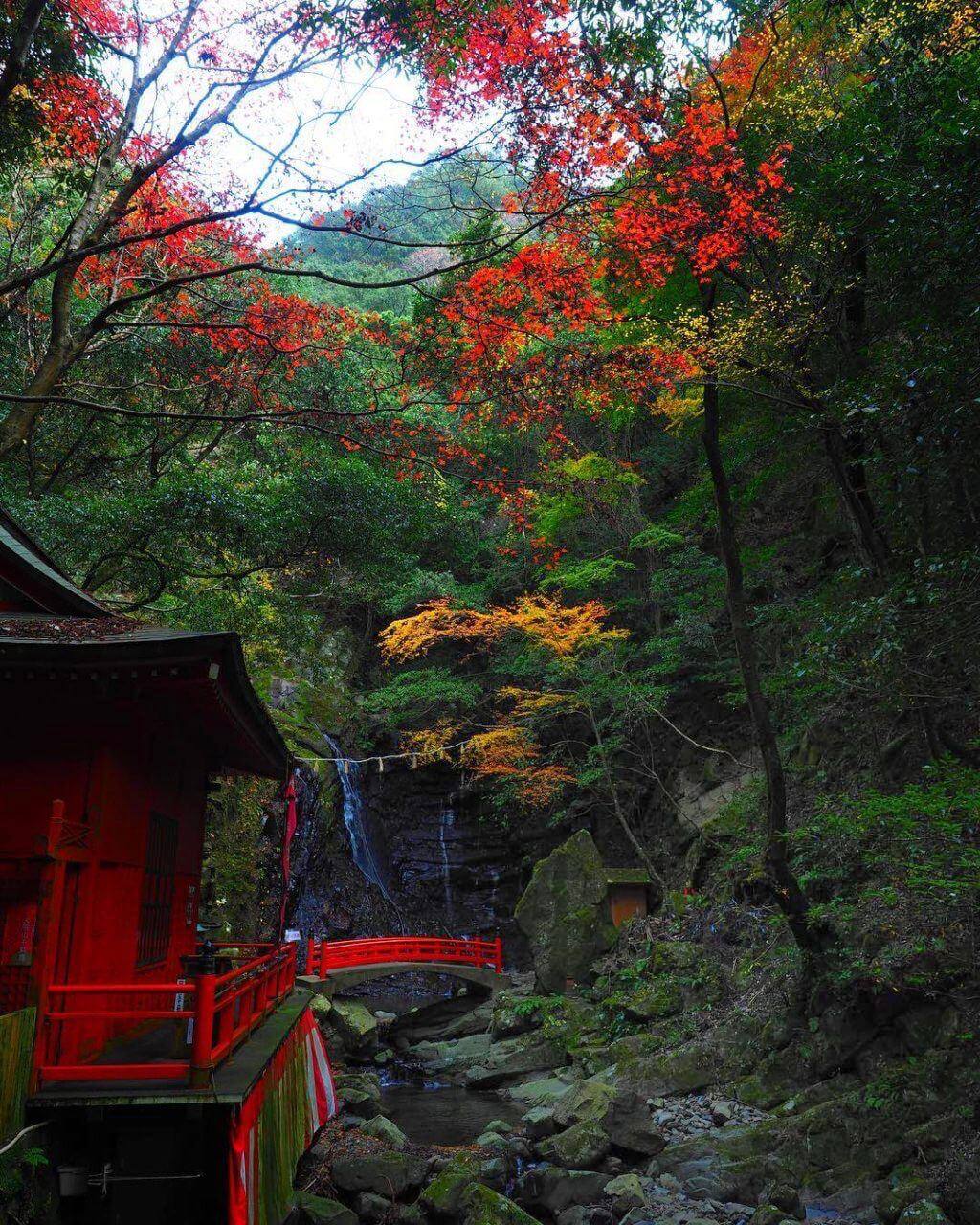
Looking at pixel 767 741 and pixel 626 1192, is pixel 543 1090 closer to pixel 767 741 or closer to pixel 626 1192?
pixel 626 1192

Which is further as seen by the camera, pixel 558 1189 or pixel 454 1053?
pixel 454 1053

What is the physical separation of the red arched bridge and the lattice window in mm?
9181

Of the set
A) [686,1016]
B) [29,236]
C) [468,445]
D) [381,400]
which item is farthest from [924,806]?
[468,445]

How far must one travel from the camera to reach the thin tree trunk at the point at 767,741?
9625mm

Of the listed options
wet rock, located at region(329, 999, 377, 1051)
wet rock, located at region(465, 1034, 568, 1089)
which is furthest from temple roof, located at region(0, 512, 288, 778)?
wet rock, located at region(329, 999, 377, 1051)

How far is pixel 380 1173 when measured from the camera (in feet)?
29.0

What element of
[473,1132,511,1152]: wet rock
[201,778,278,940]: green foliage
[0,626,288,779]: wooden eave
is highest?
[201,778,278,940]: green foliage

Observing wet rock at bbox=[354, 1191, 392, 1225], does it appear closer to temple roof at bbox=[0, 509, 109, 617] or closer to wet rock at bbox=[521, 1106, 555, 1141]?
wet rock at bbox=[521, 1106, 555, 1141]

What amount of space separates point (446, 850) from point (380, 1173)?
16.3 metres

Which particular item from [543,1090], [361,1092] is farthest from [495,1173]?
[361,1092]

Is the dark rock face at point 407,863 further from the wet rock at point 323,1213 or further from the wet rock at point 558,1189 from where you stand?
the wet rock at point 323,1213

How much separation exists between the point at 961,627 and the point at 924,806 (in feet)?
6.97

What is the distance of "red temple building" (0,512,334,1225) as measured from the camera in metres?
5.04

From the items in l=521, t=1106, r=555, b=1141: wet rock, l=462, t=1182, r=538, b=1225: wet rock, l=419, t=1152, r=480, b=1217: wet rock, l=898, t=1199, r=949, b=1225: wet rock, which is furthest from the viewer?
l=521, t=1106, r=555, b=1141: wet rock
